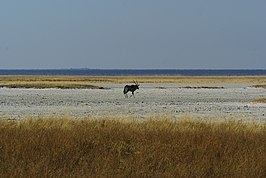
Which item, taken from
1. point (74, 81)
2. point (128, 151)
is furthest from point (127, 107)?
point (74, 81)

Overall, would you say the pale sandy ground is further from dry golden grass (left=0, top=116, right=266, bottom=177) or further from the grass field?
the grass field

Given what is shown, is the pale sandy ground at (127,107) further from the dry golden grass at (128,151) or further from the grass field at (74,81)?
the grass field at (74,81)

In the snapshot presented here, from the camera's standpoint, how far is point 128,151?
12.0 metres

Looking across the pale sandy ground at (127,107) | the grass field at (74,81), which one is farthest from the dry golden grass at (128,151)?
the grass field at (74,81)

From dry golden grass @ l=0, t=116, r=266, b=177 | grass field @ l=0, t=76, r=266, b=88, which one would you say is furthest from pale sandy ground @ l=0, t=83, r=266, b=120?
grass field @ l=0, t=76, r=266, b=88

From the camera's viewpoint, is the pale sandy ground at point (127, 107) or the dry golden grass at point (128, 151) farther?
the pale sandy ground at point (127, 107)

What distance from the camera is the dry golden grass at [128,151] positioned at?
10430mm

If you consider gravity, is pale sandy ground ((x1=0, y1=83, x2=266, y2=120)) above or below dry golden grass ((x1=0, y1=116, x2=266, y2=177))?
above

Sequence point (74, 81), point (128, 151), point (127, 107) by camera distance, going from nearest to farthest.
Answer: point (128, 151) → point (127, 107) → point (74, 81)

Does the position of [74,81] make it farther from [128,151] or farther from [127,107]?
[128,151]

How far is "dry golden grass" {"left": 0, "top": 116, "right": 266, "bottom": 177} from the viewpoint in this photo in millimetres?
10430

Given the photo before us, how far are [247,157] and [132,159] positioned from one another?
2231mm

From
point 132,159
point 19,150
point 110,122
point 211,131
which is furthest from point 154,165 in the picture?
point 110,122

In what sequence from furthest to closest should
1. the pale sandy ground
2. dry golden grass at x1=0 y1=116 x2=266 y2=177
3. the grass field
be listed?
A: the grass field < the pale sandy ground < dry golden grass at x1=0 y1=116 x2=266 y2=177
